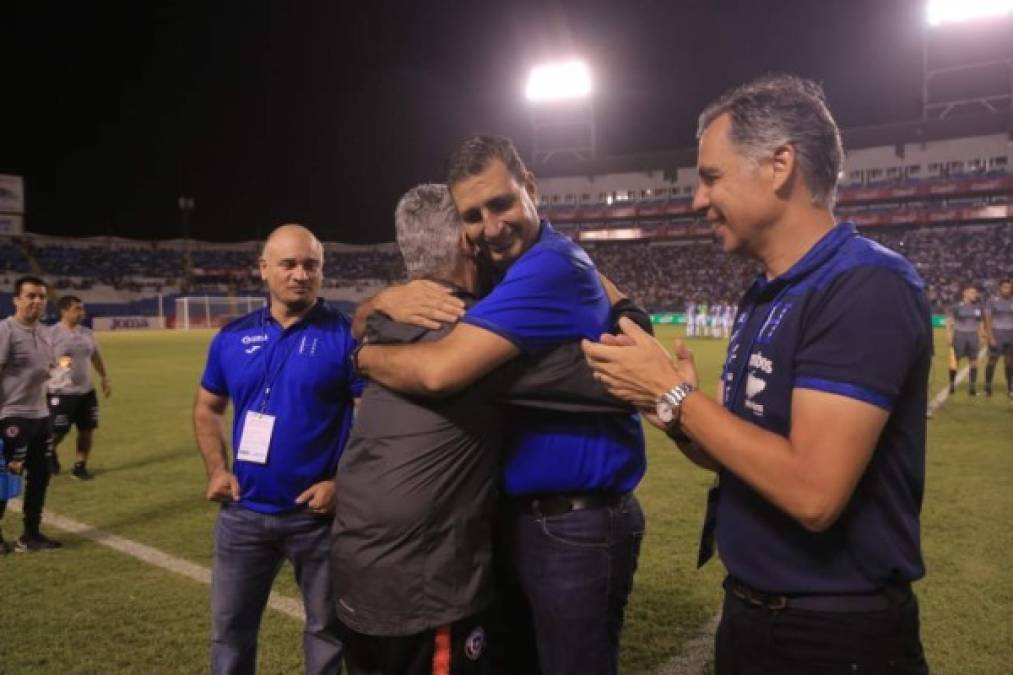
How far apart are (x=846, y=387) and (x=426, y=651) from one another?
1.45m

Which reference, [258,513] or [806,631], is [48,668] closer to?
[258,513]

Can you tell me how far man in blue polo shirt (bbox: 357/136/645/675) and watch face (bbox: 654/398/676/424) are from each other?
1.59 ft

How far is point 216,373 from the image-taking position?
379cm

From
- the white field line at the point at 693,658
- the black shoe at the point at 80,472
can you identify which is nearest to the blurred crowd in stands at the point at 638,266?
the black shoe at the point at 80,472

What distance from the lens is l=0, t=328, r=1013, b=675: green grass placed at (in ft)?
14.2

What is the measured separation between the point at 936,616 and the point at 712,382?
11864 millimetres

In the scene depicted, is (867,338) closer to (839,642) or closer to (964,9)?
(839,642)

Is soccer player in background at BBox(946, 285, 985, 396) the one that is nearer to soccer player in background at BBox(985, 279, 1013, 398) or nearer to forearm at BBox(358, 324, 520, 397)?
soccer player in background at BBox(985, 279, 1013, 398)

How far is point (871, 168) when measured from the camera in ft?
187

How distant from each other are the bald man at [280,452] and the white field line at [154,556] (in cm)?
154

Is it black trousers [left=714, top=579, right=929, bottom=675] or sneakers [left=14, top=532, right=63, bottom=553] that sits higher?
black trousers [left=714, top=579, right=929, bottom=675]

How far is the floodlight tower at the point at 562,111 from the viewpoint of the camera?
57781mm

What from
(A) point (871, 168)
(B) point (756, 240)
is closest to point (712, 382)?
(B) point (756, 240)

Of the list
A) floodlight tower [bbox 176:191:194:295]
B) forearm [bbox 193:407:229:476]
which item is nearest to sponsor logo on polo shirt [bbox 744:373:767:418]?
forearm [bbox 193:407:229:476]
